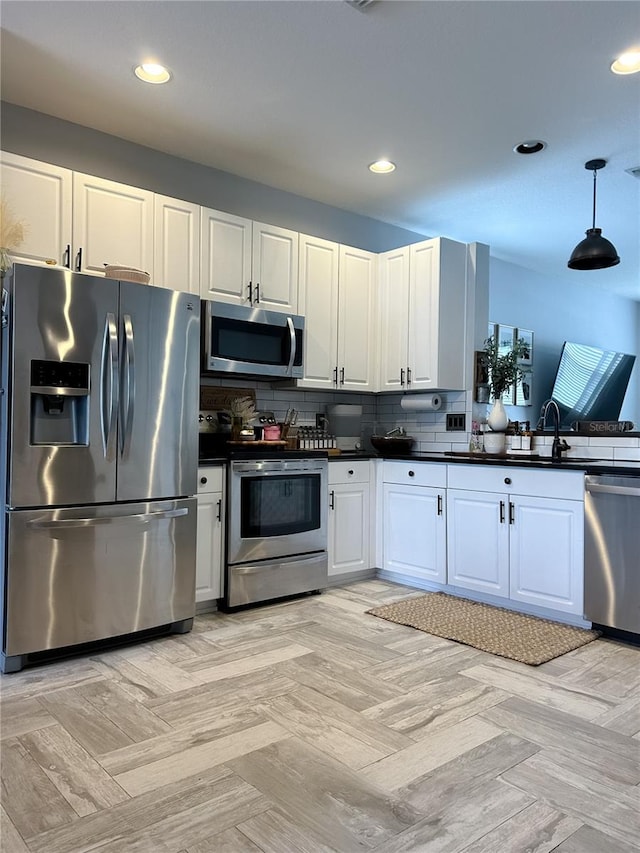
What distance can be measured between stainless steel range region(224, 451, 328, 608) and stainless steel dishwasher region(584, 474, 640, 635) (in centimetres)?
157

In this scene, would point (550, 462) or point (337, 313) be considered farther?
point (337, 313)

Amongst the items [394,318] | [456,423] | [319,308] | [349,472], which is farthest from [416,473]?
[319,308]

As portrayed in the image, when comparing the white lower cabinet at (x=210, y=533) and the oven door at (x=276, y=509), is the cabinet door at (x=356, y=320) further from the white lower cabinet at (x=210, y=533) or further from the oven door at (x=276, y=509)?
the white lower cabinet at (x=210, y=533)

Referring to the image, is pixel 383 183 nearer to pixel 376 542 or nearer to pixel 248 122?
pixel 248 122

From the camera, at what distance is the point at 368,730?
2.19 meters

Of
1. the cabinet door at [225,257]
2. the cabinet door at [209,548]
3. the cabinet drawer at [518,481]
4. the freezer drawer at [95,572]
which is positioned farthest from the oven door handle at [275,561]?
the cabinet door at [225,257]

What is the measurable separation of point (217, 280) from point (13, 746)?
8.70 feet

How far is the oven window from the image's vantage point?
11.8 feet

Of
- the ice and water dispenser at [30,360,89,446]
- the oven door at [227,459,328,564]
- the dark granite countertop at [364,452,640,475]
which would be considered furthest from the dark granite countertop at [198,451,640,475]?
the ice and water dispenser at [30,360,89,446]

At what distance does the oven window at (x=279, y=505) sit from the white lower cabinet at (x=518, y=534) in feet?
2.84

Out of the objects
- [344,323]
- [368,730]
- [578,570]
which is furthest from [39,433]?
[578,570]

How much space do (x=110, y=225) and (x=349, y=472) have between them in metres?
2.10

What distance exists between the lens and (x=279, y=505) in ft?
12.3

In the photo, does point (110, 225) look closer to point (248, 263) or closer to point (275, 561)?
point (248, 263)
